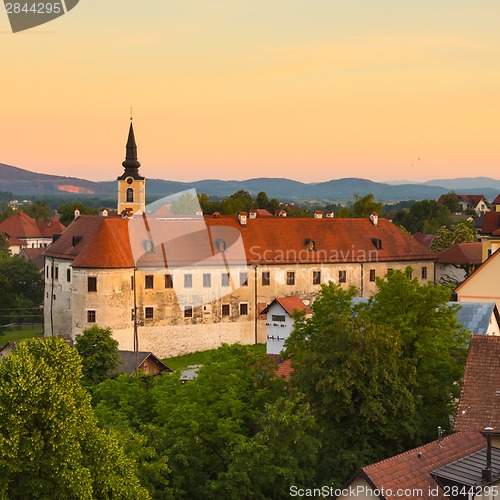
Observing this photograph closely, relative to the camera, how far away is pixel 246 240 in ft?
202

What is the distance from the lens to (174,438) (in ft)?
88.6

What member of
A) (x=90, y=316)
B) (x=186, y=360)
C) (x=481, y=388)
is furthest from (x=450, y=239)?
(x=481, y=388)

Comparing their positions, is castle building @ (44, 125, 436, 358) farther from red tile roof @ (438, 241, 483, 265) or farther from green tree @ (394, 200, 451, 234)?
green tree @ (394, 200, 451, 234)

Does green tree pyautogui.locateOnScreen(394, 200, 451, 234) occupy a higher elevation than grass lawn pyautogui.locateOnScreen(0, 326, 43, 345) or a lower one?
higher

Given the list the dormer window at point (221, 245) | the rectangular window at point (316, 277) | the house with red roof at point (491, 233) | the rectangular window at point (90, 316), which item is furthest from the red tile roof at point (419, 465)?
the rectangular window at point (316, 277)

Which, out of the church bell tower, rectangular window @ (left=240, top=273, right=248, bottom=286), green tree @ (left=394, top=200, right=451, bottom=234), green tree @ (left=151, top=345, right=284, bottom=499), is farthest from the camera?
green tree @ (left=394, top=200, right=451, bottom=234)

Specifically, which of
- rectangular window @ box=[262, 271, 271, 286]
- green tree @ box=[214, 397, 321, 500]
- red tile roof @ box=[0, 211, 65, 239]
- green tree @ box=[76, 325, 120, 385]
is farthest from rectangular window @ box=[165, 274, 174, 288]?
red tile roof @ box=[0, 211, 65, 239]

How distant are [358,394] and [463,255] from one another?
180 ft

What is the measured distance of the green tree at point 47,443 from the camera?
19.0 meters

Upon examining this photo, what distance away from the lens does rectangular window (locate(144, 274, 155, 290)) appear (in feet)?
189

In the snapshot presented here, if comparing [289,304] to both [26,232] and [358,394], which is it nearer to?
[358,394]

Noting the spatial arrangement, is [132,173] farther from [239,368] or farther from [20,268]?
[239,368]

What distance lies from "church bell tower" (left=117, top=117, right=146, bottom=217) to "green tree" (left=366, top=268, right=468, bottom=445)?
181 feet

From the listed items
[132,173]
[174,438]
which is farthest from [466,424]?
[132,173]
